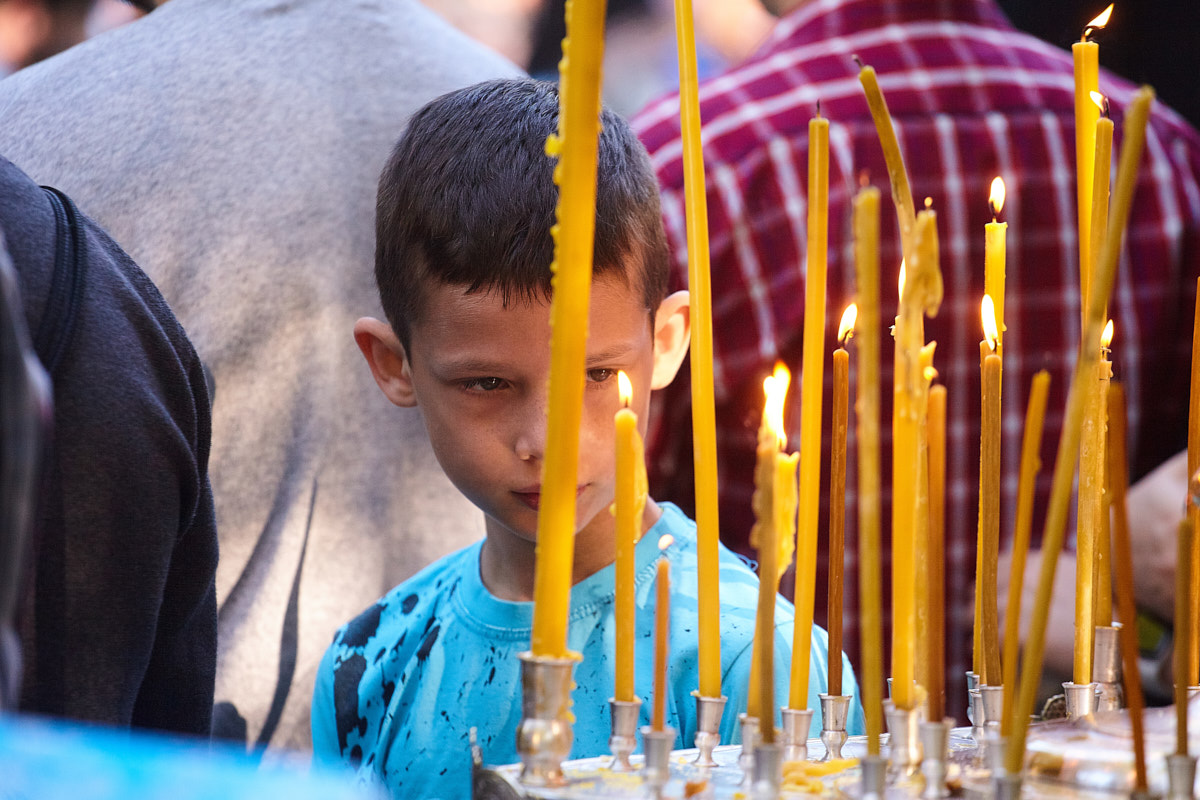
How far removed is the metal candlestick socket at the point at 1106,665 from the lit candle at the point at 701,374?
0.20 m

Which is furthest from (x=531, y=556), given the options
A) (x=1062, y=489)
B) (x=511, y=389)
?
(x=1062, y=489)

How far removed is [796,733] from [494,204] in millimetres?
544

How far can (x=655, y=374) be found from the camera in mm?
1103

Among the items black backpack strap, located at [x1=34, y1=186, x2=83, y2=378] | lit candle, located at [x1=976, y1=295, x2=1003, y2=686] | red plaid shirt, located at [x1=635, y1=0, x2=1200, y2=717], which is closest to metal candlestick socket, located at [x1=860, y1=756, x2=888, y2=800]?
→ lit candle, located at [x1=976, y1=295, x2=1003, y2=686]

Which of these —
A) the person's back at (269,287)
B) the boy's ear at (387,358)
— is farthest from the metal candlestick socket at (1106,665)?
the person's back at (269,287)

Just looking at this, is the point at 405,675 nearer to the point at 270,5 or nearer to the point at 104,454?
the point at 104,454

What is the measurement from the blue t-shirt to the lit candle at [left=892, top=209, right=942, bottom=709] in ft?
1.25

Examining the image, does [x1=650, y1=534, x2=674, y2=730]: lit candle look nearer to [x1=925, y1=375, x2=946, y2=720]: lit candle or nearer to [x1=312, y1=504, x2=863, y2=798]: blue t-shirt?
[x1=925, y1=375, x2=946, y2=720]: lit candle

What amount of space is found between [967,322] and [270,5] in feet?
3.20

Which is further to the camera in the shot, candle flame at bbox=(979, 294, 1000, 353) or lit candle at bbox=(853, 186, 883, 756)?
candle flame at bbox=(979, 294, 1000, 353)

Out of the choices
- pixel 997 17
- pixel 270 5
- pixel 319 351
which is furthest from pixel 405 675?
pixel 997 17

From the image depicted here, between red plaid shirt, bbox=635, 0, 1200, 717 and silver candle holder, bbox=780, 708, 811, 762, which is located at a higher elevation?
red plaid shirt, bbox=635, 0, 1200, 717

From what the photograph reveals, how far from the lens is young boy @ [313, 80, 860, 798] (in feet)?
3.01

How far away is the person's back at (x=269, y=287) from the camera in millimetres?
1304
